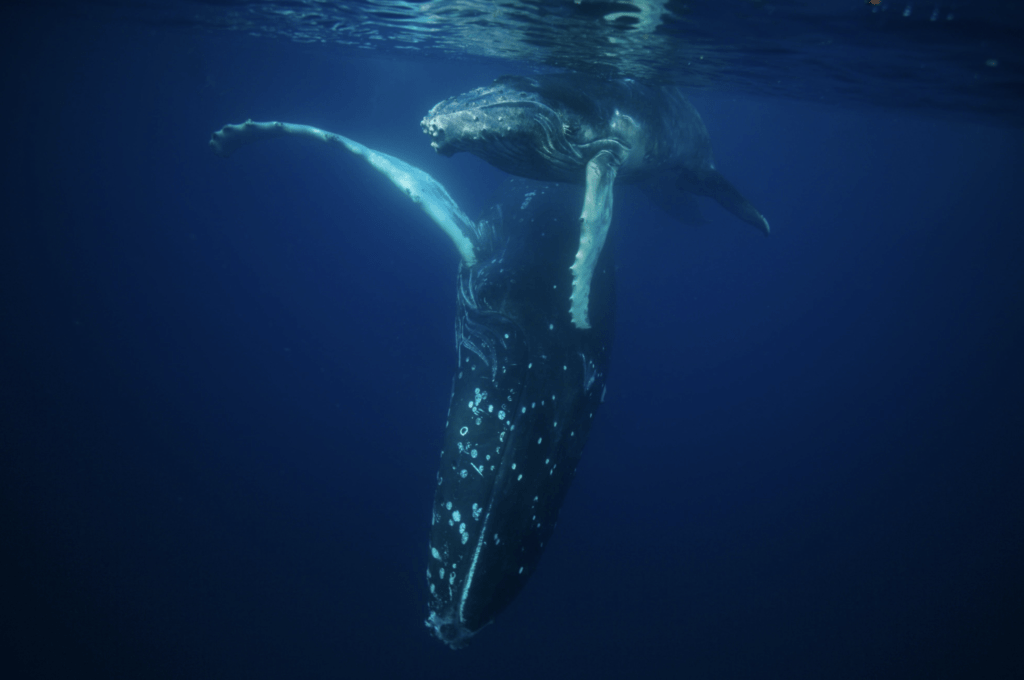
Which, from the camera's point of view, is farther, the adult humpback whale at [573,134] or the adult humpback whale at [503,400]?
the adult humpback whale at [573,134]

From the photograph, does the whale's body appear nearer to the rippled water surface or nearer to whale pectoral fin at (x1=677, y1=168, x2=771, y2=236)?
whale pectoral fin at (x1=677, y1=168, x2=771, y2=236)

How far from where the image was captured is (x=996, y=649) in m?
16.9

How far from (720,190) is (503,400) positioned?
7.48 metres

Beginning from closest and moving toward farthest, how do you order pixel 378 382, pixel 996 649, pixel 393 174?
pixel 393 174
pixel 996 649
pixel 378 382

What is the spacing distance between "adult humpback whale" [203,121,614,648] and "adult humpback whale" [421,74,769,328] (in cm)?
67

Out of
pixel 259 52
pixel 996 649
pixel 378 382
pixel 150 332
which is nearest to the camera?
pixel 996 649

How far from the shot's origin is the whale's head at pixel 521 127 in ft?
15.3

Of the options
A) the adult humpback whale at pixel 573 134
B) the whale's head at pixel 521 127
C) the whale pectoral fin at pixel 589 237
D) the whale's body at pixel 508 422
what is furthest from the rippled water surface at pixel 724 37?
the whale's body at pixel 508 422

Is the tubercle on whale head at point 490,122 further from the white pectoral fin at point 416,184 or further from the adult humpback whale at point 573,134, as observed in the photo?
the white pectoral fin at point 416,184

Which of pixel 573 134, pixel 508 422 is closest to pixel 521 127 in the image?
pixel 573 134

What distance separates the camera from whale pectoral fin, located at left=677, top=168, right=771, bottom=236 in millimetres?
9656

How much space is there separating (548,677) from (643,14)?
1567 centimetres

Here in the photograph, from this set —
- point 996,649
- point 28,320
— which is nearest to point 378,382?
point 28,320

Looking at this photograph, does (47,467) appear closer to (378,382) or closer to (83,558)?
(83,558)
